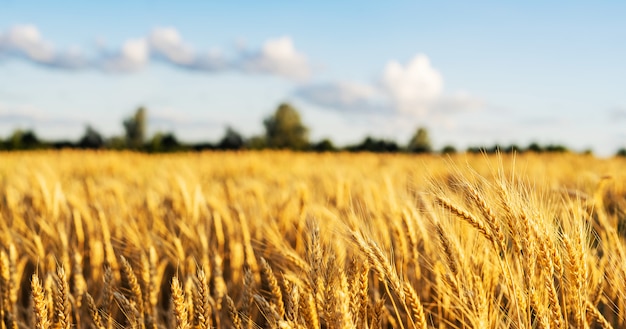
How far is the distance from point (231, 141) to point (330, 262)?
96.8 ft

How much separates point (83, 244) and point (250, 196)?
4.70 ft

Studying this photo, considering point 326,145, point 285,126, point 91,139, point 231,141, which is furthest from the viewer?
point 285,126

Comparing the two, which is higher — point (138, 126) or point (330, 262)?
point (138, 126)

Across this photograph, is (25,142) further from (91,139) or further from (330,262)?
(330,262)

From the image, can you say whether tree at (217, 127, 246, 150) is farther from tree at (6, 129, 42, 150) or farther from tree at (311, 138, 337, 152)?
tree at (6, 129, 42, 150)

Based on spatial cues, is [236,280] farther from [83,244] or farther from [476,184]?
[476,184]

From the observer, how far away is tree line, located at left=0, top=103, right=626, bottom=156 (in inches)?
976

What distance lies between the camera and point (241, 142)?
33.2 metres

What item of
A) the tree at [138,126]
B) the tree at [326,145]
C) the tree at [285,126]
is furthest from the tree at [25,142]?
the tree at [138,126]

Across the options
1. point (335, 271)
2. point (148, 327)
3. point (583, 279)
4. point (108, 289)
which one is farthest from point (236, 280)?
point (583, 279)

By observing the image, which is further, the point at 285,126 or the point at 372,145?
the point at 285,126

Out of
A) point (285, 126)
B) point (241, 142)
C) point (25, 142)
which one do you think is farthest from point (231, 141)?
point (285, 126)

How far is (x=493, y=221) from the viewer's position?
148cm

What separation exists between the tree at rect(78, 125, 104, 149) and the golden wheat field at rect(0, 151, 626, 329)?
2980 cm
